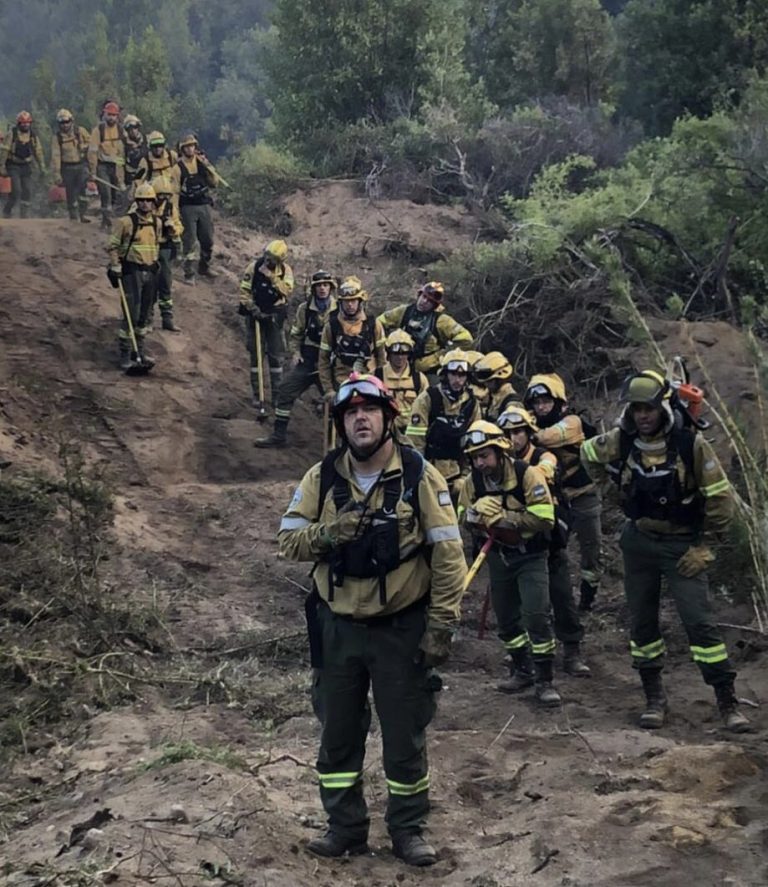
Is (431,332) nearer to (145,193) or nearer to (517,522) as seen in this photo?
(145,193)

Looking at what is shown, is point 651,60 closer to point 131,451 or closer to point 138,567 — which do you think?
point 131,451

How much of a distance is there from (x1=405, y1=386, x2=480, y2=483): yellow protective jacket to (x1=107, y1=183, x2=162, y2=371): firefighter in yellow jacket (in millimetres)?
5267

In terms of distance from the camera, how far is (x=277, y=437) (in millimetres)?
14383

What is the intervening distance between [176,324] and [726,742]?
10920 mm

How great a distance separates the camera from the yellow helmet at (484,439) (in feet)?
27.2

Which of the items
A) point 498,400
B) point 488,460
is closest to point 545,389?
point 498,400

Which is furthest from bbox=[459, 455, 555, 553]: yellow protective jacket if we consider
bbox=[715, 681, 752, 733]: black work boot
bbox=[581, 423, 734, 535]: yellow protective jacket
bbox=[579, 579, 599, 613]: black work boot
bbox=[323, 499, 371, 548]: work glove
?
bbox=[323, 499, 371, 548]: work glove

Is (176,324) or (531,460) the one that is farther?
(176,324)

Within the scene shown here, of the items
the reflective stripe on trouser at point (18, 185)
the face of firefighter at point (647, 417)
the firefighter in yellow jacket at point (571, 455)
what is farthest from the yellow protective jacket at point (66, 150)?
the face of firefighter at point (647, 417)

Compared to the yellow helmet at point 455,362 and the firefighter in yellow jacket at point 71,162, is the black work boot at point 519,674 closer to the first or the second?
the yellow helmet at point 455,362

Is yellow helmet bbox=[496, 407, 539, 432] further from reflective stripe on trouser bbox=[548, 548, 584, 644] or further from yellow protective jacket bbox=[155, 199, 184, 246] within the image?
yellow protective jacket bbox=[155, 199, 184, 246]

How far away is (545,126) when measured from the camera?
76.3ft

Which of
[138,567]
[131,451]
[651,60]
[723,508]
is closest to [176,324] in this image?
[131,451]

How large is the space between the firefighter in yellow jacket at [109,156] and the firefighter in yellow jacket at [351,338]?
8173mm
